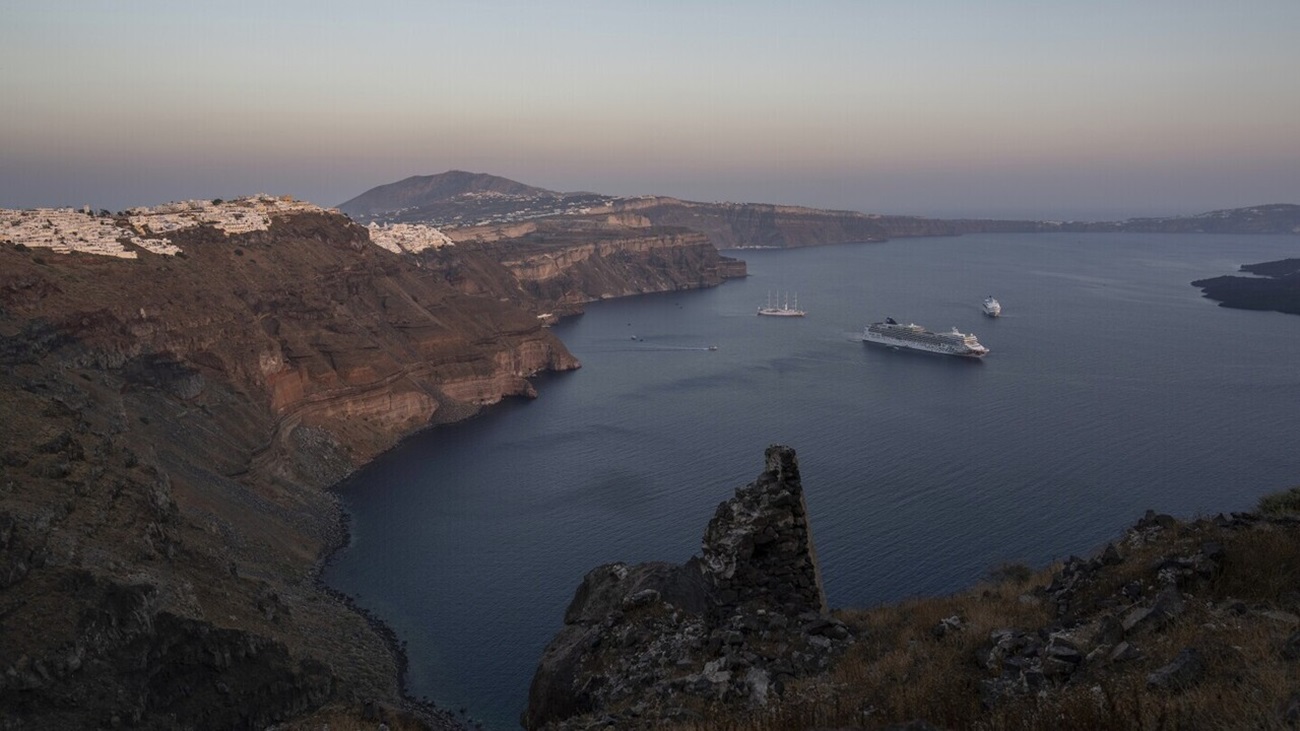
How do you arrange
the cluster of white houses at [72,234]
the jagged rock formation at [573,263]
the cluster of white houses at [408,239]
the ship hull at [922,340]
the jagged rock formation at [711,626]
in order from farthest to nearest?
1. the jagged rock formation at [573,263]
2. the cluster of white houses at [408,239]
3. the ship hull at [922,340]
4. the cluster of white houses at [72,234]
5. the jagged rock formation at [711,626]

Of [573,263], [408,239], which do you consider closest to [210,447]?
[408,239]

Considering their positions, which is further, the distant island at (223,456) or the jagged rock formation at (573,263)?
the jagged rock formation at (573,263)

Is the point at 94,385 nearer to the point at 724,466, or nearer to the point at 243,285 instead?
the point at 243,285

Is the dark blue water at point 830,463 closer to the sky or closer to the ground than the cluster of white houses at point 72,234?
closer to the ground

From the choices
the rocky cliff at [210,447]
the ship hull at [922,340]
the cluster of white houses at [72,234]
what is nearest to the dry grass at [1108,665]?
the rocky cliff at [210,447]

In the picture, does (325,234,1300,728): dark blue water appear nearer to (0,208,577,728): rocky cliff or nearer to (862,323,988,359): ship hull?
(862,323,988,359): ship hull

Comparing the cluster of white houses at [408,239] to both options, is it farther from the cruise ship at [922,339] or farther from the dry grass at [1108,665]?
the dry grass at [1108,665]

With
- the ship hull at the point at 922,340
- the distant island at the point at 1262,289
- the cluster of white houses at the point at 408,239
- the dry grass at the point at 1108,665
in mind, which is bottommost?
the ship hull at the point at 922,340

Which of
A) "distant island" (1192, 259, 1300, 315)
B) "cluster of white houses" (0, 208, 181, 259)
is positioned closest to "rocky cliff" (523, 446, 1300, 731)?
"cluster of white houses" (0, 208, 181, 259)
